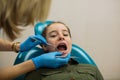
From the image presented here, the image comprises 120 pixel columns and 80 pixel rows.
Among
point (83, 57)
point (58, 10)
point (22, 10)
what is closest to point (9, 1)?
point (22, 10)

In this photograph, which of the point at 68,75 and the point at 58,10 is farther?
the point at 58,10

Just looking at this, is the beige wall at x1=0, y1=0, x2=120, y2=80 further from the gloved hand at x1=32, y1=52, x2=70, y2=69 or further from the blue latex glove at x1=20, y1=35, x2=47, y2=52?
the gloved hand at x1=32, y1=52, x2=70, y2=69

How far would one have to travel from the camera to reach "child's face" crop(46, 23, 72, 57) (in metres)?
1.48

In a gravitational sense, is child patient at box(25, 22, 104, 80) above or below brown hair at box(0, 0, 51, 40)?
below

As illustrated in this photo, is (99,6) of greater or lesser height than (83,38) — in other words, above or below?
above

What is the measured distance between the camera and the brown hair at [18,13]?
3.04 ft

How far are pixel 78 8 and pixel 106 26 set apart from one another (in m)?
0.33

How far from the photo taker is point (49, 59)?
137cm

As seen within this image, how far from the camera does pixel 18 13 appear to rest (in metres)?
0.96

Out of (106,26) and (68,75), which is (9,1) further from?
(106,26)

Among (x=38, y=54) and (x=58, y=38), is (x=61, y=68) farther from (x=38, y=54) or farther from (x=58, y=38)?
(x=38, y=54)

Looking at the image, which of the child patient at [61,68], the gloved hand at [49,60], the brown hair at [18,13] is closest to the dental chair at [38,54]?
the child patient at [61,68]

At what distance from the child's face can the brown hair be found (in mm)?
444

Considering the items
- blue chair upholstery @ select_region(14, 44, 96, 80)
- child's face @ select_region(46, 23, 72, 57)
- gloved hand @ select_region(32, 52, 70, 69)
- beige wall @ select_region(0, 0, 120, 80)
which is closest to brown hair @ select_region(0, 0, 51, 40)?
gloved hand @ select_region(32, 52, 70, 69)
